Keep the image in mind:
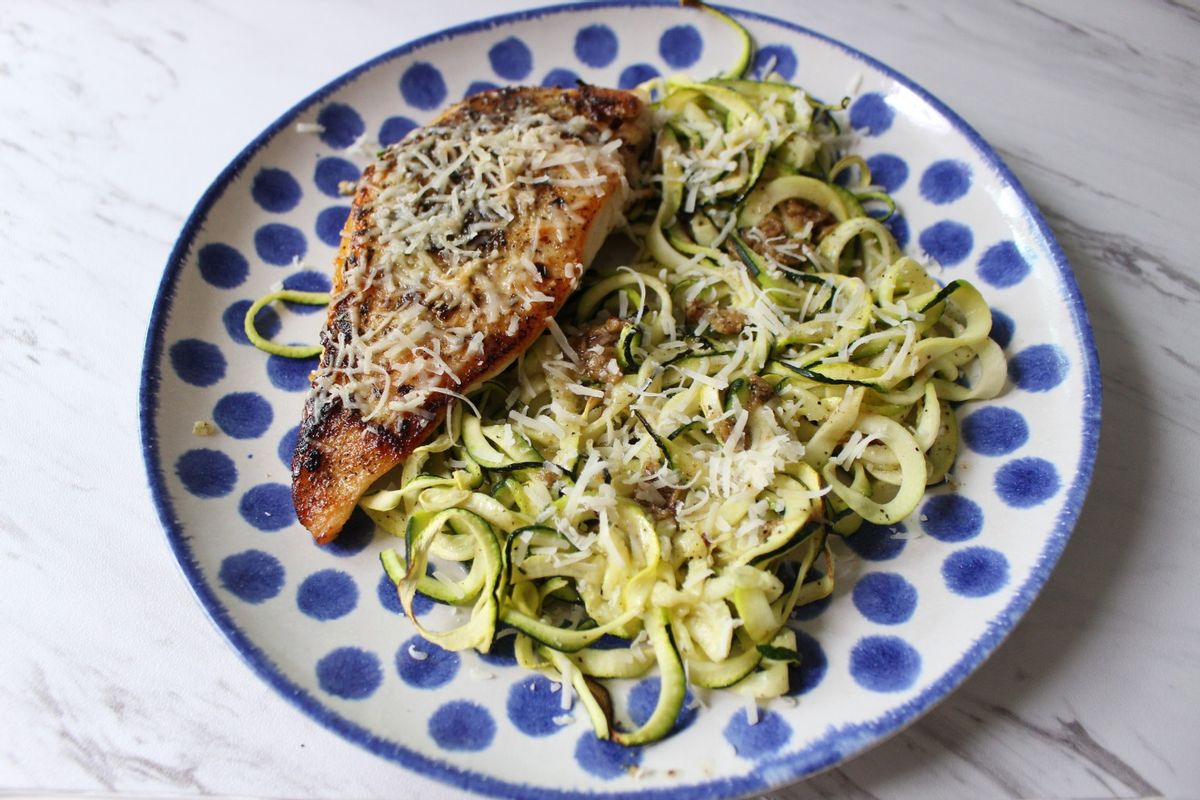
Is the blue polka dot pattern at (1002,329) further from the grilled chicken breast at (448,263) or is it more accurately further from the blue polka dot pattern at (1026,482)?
the grilled chicken breast at (448,263)

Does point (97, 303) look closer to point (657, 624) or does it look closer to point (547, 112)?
point (547, 112)

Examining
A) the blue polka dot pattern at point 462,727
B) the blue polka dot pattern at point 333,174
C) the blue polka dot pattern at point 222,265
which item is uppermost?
the blue polka dot pattern at point 333,174

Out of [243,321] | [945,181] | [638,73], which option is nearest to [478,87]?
[638,73]

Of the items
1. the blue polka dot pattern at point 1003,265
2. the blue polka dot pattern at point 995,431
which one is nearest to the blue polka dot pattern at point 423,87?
the blue polka dot pattern at point 1003,265

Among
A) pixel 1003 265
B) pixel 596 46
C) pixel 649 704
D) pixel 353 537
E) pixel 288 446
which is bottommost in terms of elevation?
pixel 649 704

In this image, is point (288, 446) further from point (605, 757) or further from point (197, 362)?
point (605, 757)

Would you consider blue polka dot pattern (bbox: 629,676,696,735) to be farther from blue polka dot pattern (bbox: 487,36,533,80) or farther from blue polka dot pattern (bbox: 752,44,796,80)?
blue polka dot pattern (bbox: 487,36,533,80)

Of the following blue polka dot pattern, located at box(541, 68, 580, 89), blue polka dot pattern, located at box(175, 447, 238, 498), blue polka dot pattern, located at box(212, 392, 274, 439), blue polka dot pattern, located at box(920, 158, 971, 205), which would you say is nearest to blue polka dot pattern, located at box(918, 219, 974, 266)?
blue polka dot pattern, located at box(920, 158, 971, 205)
